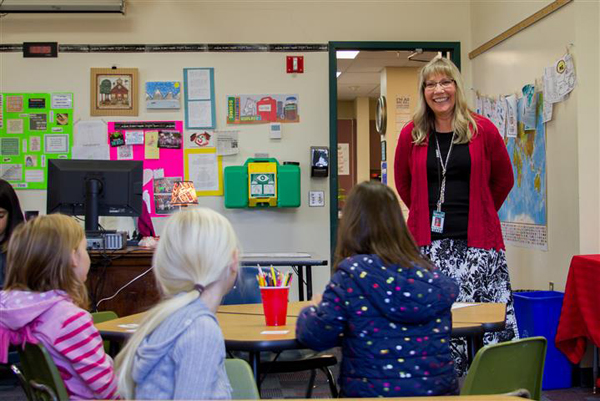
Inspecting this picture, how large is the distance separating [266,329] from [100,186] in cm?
226

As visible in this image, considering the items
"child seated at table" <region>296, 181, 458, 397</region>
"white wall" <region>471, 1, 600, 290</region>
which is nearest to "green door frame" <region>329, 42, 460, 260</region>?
"white wall" <region>471, 1, 600, 290</region>

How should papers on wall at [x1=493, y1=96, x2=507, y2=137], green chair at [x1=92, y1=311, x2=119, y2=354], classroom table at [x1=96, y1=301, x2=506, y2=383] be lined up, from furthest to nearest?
papers on wall at [x1=493, y1=96, x2=507, y2=137] < green chair at [x1=92, y1=311, x2=119, y2=354] < classroom table at [x1=96, y1=301, x2=506, y2=383]

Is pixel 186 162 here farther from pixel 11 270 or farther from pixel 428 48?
pixel 11 270

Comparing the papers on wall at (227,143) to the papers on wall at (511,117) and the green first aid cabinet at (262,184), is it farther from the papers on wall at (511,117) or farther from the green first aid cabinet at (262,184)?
the papers on wall at (511,117)

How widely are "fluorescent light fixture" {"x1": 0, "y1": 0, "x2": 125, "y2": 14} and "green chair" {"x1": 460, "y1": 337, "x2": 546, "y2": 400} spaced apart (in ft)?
14.5

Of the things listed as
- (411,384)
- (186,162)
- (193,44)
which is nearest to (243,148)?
(186,162)

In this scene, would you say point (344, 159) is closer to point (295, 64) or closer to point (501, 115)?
point (295, 64)

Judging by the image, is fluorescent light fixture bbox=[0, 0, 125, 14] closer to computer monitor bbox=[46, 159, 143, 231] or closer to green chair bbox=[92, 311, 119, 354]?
computer monitor bbox=[46, 159, 143, 231]

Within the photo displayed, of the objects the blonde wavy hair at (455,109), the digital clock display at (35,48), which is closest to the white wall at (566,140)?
the blonde wavy hair at (455,109)

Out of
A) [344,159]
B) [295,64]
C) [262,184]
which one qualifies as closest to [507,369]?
[262,184]

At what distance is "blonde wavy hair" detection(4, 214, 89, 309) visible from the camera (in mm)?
1959

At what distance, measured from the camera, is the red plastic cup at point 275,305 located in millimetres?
2107

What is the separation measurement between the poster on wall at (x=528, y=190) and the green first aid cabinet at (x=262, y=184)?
156 cm

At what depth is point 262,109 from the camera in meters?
5.45
